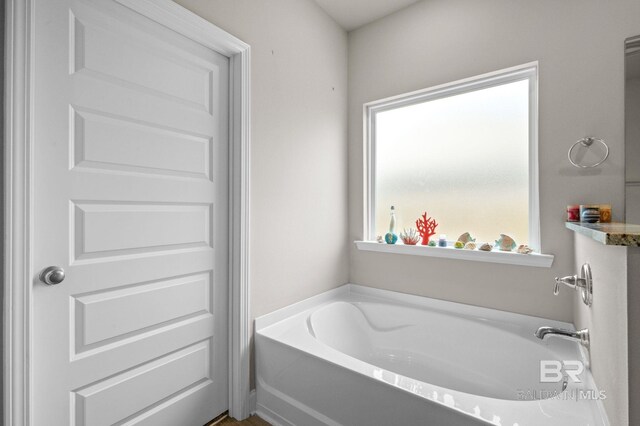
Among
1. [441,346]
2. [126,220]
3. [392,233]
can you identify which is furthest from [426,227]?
[126,220]

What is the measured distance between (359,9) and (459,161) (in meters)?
1.36

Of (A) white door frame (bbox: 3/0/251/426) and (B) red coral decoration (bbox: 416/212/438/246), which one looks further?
(B) red coral decoration (bbox: 416/212/438/246)

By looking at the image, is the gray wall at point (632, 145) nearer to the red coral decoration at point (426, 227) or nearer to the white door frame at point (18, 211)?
the red coral decoration at point (426, 227)

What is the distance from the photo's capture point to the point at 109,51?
130 centimetres

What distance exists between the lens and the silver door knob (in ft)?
3.71

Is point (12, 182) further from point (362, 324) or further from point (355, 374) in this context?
point (362, 324)

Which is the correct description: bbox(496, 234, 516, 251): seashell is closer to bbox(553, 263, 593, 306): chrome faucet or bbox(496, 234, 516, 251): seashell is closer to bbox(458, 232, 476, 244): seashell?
bbox(458, 232, 476, 244): seashell

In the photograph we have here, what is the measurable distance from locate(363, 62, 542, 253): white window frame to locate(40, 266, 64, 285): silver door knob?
6.35ft

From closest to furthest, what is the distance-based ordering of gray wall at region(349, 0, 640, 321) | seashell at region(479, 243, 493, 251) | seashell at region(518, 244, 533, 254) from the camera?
1. gray wall at region(349, 0, 640, 321)
2. seashell at region(518, 244, 533, 254)
3. seashell at region(479, 243, 493, 251)

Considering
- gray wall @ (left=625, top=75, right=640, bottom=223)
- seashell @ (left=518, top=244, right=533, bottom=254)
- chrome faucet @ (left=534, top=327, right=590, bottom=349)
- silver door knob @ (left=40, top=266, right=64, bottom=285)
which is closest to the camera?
silver door knob @ (left=40, top=266, right=64, bottom=285)

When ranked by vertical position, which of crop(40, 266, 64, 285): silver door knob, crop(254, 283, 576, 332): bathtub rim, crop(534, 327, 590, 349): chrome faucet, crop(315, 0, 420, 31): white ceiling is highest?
crop(315, 0, 420, 31): white ceiling

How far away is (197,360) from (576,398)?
1693 mm

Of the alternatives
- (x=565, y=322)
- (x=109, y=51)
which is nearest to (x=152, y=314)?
(x=109, y=51)

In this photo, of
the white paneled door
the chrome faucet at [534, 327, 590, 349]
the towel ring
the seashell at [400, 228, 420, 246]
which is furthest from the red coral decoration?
the white paneled door
